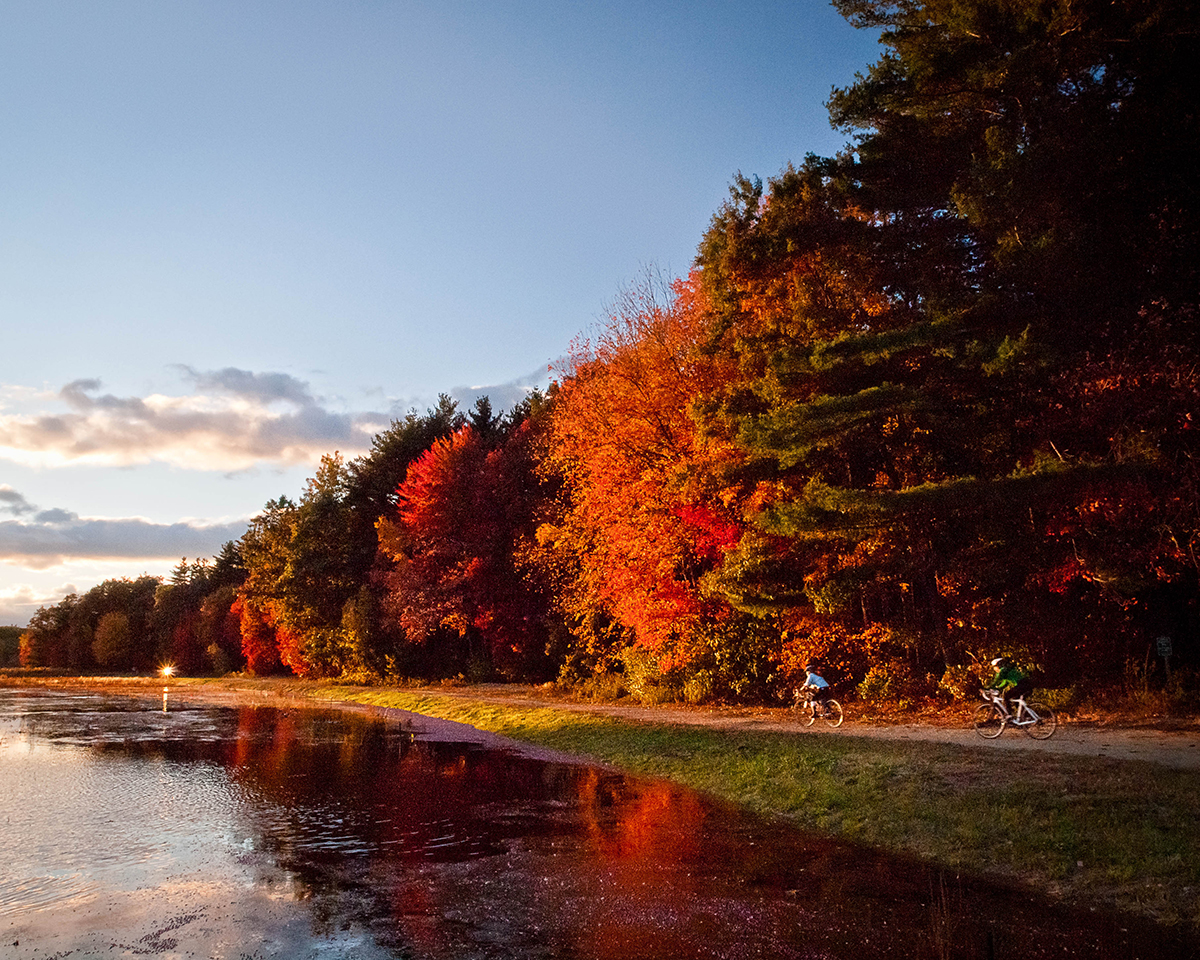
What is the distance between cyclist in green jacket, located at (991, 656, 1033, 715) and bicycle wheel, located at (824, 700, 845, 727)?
4.01 meters

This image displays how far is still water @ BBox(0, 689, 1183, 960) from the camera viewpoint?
782 centimetres

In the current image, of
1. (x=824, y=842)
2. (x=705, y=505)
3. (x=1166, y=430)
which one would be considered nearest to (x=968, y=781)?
(x=824, y=842)

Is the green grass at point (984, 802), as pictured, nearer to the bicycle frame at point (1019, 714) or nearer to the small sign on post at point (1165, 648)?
the bicycle frame at point (1019, 714)

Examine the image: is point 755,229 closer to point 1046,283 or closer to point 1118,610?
point 1046,283

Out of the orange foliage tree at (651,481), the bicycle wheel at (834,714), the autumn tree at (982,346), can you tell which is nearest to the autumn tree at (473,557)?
the orange foliage tree at (651,481)

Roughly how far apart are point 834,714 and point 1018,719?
485 centimetres

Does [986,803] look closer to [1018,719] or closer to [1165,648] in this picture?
[1018,719]

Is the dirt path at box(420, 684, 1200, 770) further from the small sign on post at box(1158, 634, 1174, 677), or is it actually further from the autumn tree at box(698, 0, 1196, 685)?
the small sign on post at box(1158, 634, 1174, 677)

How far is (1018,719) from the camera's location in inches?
654

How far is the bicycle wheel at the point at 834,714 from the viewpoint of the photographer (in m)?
20.2

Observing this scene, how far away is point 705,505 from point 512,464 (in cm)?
1945

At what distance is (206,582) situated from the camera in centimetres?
8712

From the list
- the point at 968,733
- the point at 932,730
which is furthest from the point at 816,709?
the point at 968,733

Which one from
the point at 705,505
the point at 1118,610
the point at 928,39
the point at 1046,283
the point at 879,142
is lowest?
the point at 1118,610
